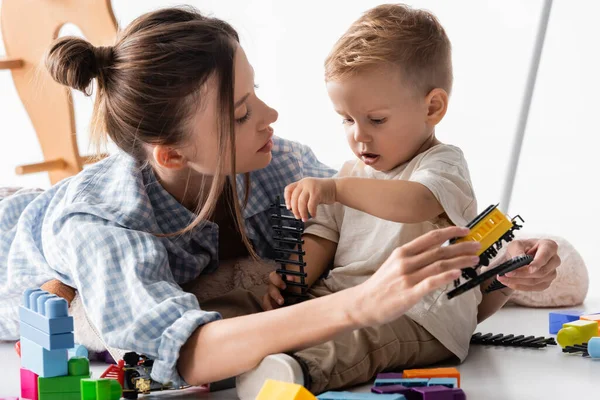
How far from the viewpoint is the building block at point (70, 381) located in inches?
45.6

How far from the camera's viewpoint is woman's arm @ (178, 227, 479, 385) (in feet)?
3.30

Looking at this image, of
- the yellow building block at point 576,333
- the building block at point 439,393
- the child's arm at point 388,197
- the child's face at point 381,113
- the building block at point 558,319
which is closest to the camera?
the building block at point 439,393

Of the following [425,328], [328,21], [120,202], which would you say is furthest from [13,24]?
[425,328]

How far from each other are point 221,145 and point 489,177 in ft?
5.92

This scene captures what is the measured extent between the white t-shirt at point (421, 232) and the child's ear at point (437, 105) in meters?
0.04

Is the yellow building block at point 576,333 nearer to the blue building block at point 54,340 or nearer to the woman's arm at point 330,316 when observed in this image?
the woman's arm at point 330,316

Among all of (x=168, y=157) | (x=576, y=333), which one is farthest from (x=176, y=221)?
(x=576, y=333)

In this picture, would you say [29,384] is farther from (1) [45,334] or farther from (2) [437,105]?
(2) [437,105]

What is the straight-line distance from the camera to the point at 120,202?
1366 mm

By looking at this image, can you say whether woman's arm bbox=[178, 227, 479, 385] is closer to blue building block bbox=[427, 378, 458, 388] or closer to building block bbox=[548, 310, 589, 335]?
blue building block bbox=[427, 378, 458, 388]

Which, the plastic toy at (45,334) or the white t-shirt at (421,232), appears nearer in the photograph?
the plastic toy at (45,334)

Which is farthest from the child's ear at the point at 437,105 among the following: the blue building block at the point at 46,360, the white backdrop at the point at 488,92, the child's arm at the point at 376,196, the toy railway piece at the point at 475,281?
the white backdrop at the point at 488,92

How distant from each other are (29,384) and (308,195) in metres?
0.44

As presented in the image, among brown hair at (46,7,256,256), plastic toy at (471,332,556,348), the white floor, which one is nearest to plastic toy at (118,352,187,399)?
the white floor
